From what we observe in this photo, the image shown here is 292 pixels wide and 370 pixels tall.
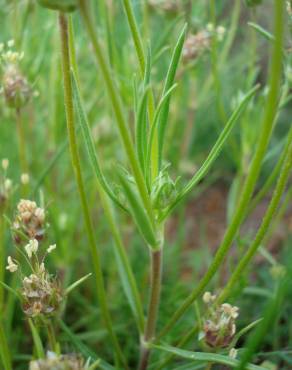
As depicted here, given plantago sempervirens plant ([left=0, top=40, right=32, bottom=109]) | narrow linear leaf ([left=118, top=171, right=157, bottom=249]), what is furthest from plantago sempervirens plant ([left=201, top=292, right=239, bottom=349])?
plantago sempervirens plant ([left=0, top=40, right=32, bottom=109])

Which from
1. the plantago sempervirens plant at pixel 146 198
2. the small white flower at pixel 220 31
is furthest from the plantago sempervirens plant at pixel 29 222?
the small white flower at pixel 220 31

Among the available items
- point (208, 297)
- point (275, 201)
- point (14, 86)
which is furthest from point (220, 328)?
point (14, 86)

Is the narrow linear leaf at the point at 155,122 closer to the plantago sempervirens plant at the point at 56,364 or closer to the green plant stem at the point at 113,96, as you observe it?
the green plant stem at the point at 113,96

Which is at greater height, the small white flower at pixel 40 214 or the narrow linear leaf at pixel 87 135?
the narrow linear leaf at pixel 87 135

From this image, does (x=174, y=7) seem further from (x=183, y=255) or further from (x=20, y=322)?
(x=20, y=322)

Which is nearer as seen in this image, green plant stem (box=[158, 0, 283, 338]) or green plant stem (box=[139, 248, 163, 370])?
green plant stem (box=[158, 0, 283, 338])

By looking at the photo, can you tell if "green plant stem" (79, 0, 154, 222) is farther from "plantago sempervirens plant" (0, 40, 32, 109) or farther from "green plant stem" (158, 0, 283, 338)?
"plantago sempervirens plant" (0, 40, 32, 109)

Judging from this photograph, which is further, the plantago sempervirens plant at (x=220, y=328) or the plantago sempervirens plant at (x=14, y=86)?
the plantago sempervirens plant at (x=14, y=86)
